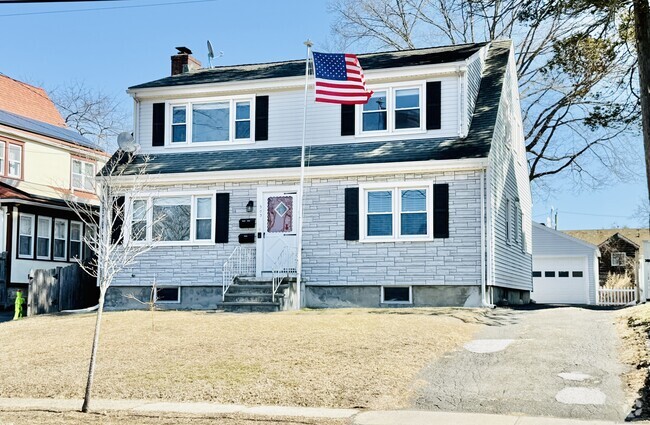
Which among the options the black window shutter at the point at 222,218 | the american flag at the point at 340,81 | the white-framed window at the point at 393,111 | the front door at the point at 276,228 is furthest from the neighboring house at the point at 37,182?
the american flag at the point at 340,81

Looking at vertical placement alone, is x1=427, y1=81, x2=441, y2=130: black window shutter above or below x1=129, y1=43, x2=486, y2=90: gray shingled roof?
below

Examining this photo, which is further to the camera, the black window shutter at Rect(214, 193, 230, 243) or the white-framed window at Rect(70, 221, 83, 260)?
the white-framed window at Rect(70, 221, 83, 260)

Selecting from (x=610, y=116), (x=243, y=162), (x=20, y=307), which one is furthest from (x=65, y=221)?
(x=610, y=116)

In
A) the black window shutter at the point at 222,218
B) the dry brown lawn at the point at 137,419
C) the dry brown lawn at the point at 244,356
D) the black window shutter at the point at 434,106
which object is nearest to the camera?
the dry brown lawn at the point at 137,419

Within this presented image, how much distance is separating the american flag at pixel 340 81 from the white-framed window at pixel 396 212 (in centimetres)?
215

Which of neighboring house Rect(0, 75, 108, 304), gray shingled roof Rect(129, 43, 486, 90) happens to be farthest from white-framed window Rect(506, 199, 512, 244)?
neighboring house Rect(0, 75, 108, 304)

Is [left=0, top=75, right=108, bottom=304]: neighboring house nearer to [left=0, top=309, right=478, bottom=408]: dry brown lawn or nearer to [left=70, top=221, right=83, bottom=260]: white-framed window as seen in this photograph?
[left=70, top=221, right=83, bottom=260]: white-framed window

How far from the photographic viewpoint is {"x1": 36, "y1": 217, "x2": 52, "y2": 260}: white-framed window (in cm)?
2620

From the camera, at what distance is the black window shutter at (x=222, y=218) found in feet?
64.9

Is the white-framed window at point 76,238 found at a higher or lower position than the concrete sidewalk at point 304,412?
higher

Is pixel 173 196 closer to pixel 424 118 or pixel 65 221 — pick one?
pixel 424 118

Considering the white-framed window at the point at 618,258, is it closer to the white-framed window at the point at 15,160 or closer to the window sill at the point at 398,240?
the window sill at the point at 398,240

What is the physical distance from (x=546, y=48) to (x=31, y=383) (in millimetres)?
24757

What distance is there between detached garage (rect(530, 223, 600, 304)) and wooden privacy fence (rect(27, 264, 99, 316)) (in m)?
21.4
